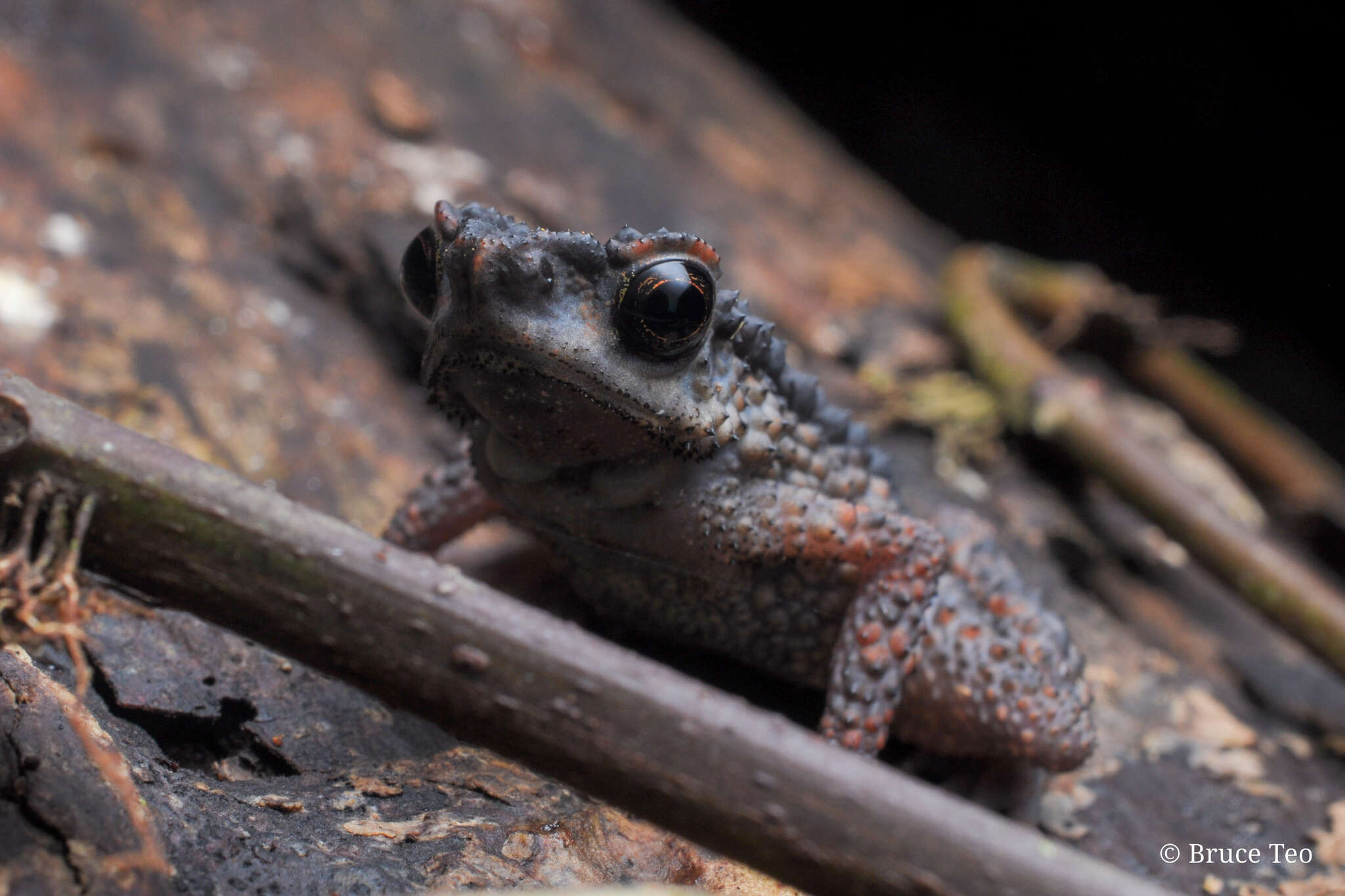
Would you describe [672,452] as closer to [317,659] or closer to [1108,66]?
[317,659]

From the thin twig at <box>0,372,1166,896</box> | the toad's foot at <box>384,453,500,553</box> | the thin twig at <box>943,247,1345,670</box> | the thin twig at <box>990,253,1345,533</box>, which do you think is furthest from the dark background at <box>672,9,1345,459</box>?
the thin twig at <box>0,372,1166,896</box>

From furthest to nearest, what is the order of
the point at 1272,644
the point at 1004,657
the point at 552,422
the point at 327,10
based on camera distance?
the point at 327,10
the point at 1272,644
the point at 1004,657
the point at 552,422

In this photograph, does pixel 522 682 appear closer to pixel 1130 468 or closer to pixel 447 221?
pixel 447 221

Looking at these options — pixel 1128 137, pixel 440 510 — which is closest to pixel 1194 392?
pixel 1128 137

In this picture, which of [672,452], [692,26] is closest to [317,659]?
[672,452]

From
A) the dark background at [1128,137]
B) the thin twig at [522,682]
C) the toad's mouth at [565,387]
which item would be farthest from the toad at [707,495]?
the dark background at [1128,137]

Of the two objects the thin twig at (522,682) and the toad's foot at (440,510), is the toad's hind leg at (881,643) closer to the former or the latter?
the thin twig at (522,682)

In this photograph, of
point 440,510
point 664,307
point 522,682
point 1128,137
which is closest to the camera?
point 522,682
